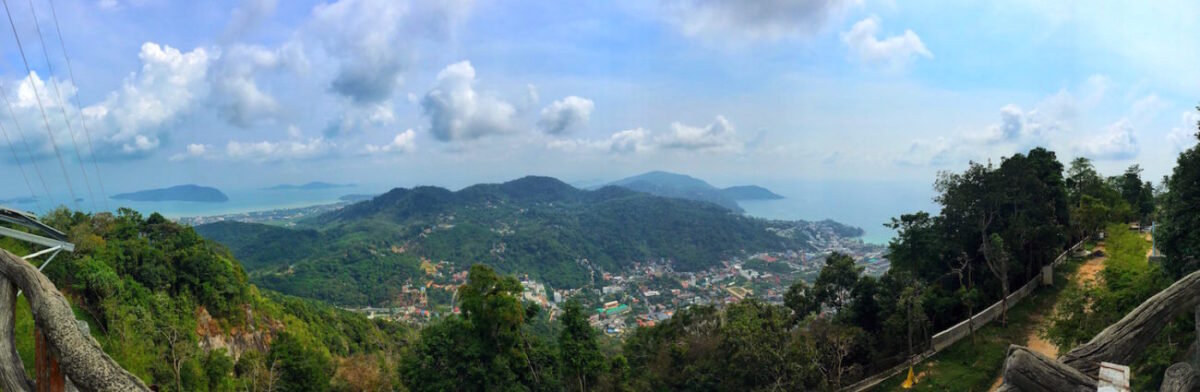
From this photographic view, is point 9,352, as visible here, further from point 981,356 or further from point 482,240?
point 482,240

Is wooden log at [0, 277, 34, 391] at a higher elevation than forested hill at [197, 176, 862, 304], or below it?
higher

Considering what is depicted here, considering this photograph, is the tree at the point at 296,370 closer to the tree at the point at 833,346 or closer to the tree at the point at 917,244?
the tree at the point at 833,346

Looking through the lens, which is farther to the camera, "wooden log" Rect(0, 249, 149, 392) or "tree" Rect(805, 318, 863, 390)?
"tree" Rect(805, 318, 863, 390)

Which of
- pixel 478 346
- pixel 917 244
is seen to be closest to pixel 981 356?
pixel 917 244

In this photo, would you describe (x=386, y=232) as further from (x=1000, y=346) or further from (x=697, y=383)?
(x=1000, y=346)

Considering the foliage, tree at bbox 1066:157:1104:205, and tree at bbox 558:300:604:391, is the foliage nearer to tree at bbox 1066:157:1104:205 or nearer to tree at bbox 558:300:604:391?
A: tree at bbox 558:300:604:391

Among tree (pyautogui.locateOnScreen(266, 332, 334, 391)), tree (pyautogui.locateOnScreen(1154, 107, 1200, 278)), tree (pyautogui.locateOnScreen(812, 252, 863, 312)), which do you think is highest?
tree (pyautogui.locateOnScreen(1154, 107, 1200, 278))

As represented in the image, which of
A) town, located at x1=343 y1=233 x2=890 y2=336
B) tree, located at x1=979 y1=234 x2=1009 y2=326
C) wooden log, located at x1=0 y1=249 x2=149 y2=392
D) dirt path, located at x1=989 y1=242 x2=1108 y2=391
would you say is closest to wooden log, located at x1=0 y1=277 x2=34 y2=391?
wooden log, located at x1=0 y1=249 x2=149 y2=392

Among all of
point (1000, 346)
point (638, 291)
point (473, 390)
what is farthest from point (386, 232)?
point (1000, 346)
